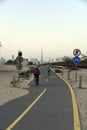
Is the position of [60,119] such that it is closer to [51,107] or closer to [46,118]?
[46,118]

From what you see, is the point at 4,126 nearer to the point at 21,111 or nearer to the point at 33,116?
the point at 33,116

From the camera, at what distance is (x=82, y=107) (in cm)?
1852

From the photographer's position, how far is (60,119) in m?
14.0

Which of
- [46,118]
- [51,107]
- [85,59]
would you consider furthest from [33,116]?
[85,59]

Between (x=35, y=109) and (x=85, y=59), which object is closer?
(x=35, y=109)

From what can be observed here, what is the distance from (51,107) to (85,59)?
13139cm

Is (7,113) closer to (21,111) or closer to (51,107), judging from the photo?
(21,111)

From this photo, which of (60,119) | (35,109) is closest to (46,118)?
(60,119)

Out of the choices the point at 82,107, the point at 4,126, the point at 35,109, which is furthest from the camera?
the point at 82,107

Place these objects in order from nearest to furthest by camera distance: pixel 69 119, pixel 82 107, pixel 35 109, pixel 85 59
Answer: pixel 69 119, pixel 35 109, pixel 82 107, pixel 85 59

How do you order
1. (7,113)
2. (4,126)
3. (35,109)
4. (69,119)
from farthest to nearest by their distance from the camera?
(35,109) → (7,113) → (69,119) → (4,126)

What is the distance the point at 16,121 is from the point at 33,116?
148 cm

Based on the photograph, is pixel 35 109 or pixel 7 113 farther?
pixel 35 109

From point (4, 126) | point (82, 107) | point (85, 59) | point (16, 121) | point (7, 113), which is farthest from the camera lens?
point (85, 59)
